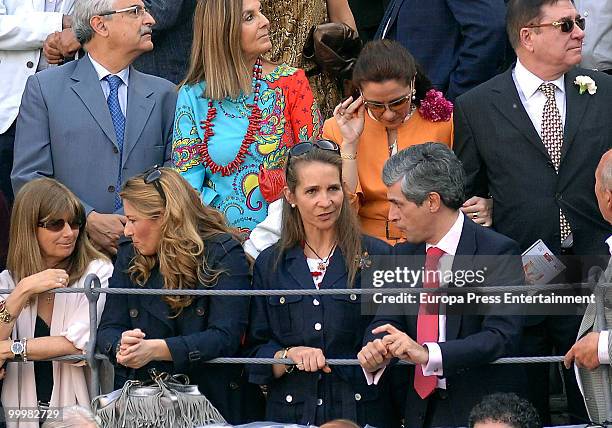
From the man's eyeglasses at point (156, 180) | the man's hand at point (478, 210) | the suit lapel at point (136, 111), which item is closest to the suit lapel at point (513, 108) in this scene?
the man's hand at point (478, 210)

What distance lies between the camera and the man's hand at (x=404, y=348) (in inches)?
203

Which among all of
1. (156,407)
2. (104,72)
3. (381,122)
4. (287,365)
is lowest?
(156,407)

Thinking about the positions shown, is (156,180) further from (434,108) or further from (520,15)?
(520,15)

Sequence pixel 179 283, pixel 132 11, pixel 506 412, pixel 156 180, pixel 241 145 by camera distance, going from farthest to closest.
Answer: pixel 132 11
pixel 241 145
pixel 156 180
pixel 179 283
pixel 506 412

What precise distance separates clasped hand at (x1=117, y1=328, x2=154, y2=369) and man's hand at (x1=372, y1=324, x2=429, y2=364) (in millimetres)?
992

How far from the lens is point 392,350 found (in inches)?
203

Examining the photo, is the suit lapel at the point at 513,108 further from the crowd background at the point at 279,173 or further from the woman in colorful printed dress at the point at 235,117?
the woman in colorful printed dress at the point at 235,117

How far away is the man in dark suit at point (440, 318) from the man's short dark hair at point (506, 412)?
28cm

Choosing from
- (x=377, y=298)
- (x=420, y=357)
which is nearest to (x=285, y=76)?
(x=377, y=298)

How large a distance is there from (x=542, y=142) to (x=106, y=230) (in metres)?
2.13

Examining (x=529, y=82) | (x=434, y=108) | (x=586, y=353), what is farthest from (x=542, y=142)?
(x=586, y=353)

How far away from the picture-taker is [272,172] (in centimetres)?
647

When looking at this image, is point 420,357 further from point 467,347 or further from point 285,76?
point 285,76

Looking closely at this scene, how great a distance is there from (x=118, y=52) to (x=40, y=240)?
1.33 m
